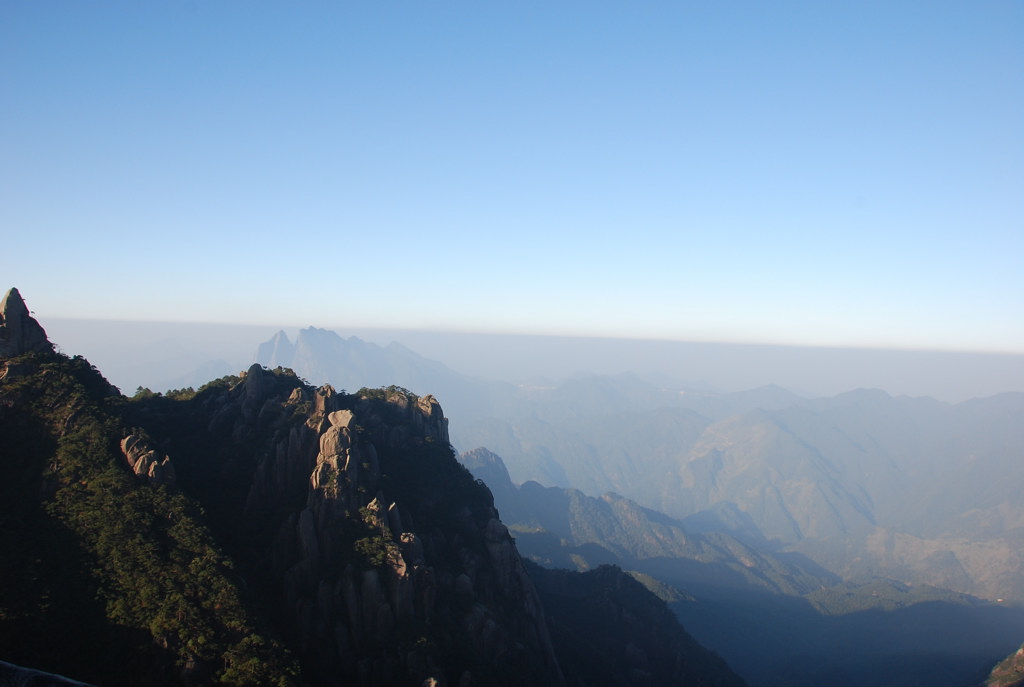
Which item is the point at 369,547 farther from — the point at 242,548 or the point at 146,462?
the point at 146,462

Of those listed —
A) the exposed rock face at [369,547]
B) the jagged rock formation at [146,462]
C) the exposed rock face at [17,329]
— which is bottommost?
the exposed rock face at [369,547]

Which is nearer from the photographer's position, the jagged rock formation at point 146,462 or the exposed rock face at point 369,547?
the exposed rock face at point 369,547

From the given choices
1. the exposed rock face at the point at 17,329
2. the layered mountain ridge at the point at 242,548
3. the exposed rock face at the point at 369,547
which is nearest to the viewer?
the layered mountain ridge at the point at 242,548

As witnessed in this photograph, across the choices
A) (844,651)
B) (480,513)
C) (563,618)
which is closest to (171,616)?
(480,513)

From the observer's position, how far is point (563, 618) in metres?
101

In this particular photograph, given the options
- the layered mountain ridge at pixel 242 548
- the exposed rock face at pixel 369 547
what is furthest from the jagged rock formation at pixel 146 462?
the exposed rock face at pixel 369 547

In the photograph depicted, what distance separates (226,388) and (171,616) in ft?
145

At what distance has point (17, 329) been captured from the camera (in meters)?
60.9

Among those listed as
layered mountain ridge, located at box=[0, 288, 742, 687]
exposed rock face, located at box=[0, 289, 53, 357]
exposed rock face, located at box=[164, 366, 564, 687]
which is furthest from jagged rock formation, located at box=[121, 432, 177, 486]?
exposed rock face, located at box=[0, 289, 53, 357]

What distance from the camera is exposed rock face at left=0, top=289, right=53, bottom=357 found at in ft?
196

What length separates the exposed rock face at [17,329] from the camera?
59694mm

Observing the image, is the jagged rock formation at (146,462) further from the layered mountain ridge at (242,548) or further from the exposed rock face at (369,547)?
the exposed rock face at (369,547)

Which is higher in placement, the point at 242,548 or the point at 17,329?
the point at 17,329

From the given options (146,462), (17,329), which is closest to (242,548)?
(146,462)
